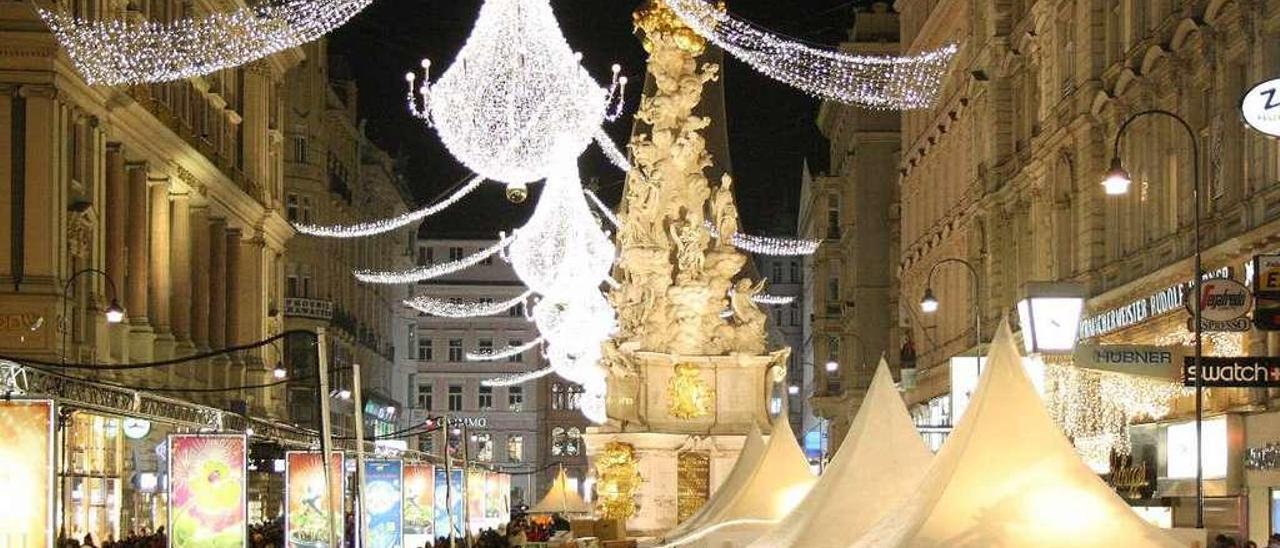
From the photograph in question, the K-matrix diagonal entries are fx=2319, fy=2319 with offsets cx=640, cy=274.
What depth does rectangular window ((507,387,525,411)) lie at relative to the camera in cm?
16012

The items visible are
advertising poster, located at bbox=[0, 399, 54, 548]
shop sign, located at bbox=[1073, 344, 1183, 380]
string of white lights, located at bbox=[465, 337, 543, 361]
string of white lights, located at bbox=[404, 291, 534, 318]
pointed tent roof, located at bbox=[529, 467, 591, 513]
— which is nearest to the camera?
advertising poster, located at bbox=[0, 399, 54, 548]

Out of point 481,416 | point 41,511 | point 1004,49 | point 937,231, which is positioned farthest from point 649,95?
point 481,416

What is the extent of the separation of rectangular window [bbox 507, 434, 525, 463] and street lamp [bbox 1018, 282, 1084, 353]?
4790 inches

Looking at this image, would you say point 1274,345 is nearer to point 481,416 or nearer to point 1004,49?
point 1004,49

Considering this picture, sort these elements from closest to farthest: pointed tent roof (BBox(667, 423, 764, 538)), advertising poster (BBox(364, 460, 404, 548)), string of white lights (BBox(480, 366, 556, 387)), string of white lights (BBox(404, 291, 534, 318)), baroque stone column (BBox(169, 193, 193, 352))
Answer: pointed tent roof (BBox(667, 423, 764, 538))
advertising poster (BBox(364, 460, 404, 548))
baroque stone column (BBox(169, 193, 193, 352))
string of white lights (BBox(404, 291, 534, 318))
string of white lights (BBox(480, 366, 556, 387))

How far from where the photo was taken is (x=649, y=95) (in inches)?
2179

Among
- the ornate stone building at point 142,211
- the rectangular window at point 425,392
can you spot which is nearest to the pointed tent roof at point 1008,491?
the ornate stone building at point 142,211

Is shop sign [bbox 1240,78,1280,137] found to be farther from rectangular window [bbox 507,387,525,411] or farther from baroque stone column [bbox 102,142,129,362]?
rectangular window [bbox 507,387,525,411]

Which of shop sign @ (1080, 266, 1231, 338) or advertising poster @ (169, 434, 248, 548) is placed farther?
shop sign @ (1080, 266, 1231, 338)

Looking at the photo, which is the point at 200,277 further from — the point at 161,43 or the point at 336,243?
the point at 336,243

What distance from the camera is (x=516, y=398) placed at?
527 feet

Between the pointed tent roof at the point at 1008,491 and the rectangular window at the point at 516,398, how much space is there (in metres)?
140

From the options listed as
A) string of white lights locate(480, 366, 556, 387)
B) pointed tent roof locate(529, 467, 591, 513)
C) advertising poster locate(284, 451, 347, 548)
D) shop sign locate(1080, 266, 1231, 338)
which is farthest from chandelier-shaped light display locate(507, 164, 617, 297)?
advertising poster locate(284, 451, 347, 548)

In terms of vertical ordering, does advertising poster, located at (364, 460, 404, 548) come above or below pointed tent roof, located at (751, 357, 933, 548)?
below
